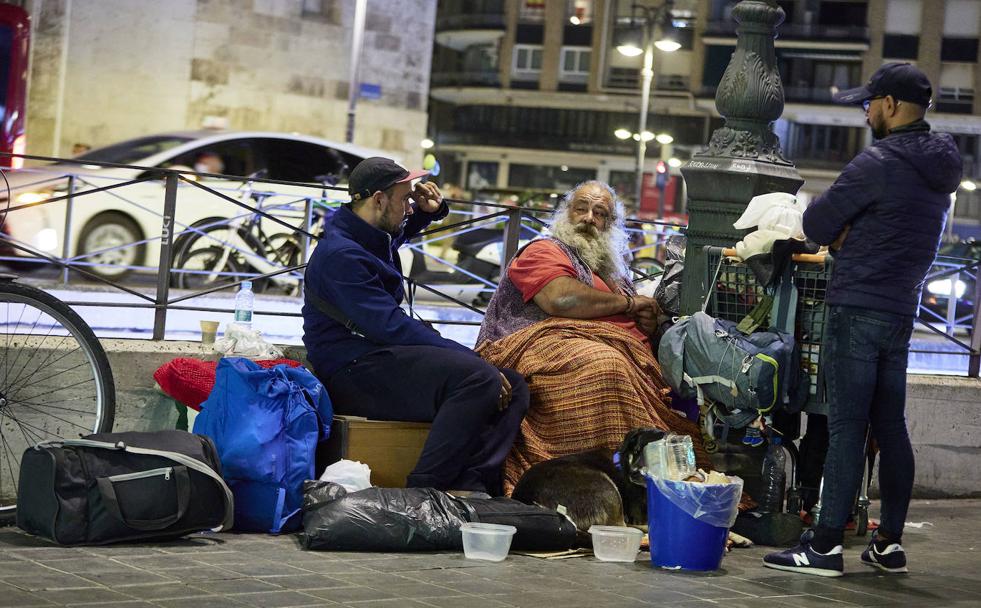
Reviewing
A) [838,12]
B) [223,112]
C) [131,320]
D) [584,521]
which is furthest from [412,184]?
[838,12]

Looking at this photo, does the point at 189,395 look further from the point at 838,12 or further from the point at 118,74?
the point at 838,12

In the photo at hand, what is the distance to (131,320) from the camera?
10133 mm

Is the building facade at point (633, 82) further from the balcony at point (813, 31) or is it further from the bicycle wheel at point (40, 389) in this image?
the bicycle wheel at point (40, 389)

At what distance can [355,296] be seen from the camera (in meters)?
5.88

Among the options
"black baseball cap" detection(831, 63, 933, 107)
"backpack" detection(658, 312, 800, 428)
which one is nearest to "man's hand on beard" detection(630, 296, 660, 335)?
"backpack" detection(658, 312, 800, 428)

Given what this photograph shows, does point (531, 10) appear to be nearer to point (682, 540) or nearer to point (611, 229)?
point (611, 229)

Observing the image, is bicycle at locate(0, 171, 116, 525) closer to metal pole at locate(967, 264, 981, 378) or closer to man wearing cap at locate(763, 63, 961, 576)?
man wearing cap at locate(763, 63, 961, 576)

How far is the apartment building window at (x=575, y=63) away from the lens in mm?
73938

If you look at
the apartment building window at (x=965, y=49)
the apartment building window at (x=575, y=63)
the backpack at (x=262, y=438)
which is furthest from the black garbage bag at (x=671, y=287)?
the apartment building window at (x=575, y=63)

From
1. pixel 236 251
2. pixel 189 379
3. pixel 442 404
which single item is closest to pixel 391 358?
pixel 442 404

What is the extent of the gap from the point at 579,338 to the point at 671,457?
38.3 inches

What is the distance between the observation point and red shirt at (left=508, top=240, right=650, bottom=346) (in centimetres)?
658

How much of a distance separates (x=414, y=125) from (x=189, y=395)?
71.1 feet

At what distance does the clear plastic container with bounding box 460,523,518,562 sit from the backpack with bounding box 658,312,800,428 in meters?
1.24
